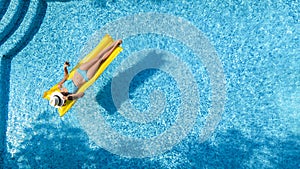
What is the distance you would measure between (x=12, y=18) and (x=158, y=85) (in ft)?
7.99

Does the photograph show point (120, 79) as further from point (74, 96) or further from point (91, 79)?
point (74, 96)

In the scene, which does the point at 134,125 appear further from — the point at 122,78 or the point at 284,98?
the point at 284,98

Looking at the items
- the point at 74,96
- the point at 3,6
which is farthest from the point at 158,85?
the point at 3,6

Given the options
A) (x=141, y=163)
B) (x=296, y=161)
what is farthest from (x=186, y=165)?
(x=296, y=161)

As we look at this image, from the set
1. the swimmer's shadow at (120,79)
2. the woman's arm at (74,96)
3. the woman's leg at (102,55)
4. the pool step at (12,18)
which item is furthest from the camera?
the pool step at (12,18)

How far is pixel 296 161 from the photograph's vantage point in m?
5.05

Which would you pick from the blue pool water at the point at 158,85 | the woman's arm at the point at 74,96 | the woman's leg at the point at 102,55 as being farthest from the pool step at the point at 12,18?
the woman's arm at the point at 74,96

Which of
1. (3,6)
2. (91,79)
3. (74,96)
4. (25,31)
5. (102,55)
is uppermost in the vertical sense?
(3,6)

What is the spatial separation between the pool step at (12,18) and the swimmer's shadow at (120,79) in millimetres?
1682

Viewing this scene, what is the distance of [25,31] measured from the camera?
5.87m

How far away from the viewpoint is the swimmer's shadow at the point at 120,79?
18.3 ft

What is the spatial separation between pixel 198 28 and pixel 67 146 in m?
2.53

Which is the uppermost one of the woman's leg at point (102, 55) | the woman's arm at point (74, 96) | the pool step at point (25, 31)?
the pool step at point (25, 31)

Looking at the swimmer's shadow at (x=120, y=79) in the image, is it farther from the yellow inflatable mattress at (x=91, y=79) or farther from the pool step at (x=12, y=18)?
the pool step at (x=12, y=18)
